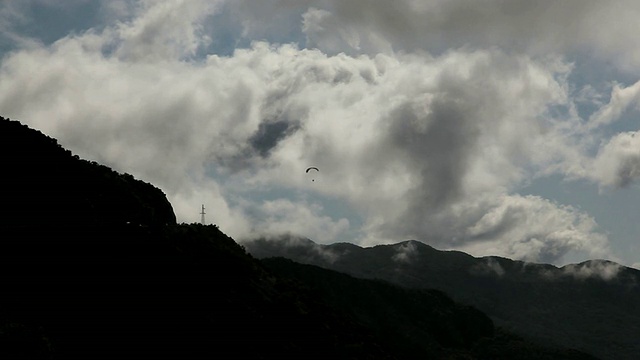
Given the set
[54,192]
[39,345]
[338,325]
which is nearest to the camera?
[39,345]

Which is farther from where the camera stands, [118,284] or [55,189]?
[55,189]

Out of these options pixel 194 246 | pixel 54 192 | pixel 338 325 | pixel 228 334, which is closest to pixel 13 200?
pixel 54 192

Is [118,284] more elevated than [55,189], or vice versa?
[55,189]

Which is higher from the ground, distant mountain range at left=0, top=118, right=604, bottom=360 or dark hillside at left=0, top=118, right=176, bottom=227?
dark hillside at left=0, top=118, right=176, bottom=227

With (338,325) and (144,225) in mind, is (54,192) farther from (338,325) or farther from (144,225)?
(338,325)

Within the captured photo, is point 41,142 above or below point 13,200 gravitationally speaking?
above

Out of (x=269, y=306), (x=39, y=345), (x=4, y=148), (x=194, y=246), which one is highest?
(x=4, y=148)

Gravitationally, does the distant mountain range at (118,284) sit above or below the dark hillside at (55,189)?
below

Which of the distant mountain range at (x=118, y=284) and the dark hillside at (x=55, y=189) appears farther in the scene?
the dark hillside at (x=55, y=189)

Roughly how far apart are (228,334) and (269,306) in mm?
11159

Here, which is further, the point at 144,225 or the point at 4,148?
the point at 144,225

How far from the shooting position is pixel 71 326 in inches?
2370

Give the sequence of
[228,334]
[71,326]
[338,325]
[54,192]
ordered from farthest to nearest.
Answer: [338,325] → [54,192] → [228,334] → [71,326]

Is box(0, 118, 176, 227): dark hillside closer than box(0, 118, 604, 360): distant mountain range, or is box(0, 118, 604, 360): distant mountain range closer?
box(0, 118, 604, 360): distant mountain range
